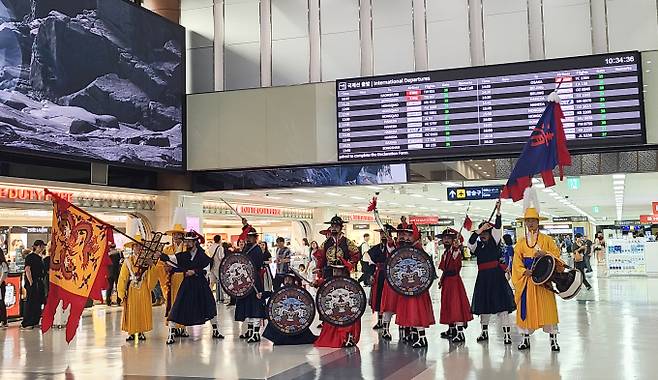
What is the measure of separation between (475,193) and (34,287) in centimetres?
927

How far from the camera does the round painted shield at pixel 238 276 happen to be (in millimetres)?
9211

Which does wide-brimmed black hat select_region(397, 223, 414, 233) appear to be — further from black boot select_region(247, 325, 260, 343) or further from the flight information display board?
the flight information display board

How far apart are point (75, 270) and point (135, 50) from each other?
5.84 metres

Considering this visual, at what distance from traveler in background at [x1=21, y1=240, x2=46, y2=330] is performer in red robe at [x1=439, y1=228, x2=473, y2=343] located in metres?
7.43

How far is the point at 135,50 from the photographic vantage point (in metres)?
12.6

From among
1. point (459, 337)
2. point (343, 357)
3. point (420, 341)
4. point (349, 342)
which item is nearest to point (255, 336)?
point (349, 342)

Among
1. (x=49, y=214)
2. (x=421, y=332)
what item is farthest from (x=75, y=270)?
(x=49, y=214)

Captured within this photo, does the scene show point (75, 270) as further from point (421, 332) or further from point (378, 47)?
point (378, 47)

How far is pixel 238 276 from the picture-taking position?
9234 mm

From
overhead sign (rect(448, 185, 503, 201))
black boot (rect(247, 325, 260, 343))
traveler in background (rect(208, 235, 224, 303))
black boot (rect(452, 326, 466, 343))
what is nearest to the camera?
black boot (rect(452, 326, 466, 343))

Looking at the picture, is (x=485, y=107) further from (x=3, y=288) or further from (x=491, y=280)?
(x=3, y=288)

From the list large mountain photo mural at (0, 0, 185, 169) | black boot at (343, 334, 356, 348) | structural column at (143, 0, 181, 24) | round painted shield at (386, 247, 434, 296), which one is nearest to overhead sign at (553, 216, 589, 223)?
structural column at (143, 0, 181, 24)

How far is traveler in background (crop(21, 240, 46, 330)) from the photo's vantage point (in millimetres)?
11875

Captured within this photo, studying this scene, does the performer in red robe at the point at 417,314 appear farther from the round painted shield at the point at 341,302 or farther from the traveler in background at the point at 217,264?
the traveler in background at the point at 217,264
